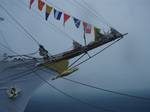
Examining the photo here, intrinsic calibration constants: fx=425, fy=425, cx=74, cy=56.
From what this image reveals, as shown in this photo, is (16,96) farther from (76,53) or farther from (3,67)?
(76,53)

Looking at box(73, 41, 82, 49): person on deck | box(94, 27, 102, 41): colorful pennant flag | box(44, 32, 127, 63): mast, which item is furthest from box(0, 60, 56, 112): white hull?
box(94, 27, 102, 41): colorful pennant flag

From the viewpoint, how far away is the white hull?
29.9 meters

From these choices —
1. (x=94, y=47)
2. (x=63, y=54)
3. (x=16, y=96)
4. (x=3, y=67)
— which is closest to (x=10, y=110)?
(x=16, y=96)

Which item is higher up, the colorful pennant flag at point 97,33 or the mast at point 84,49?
the colorful pennant flag at point 97,33

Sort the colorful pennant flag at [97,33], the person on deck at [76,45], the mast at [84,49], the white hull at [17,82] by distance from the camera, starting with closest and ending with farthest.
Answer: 1. the colorful pennant flag at [97,33]
2. the mast at [84,49]
3. the person on deck at [76,45]
4. the white hull at [17,82]

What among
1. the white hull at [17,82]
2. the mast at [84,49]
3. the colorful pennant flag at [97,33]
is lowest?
the white hull at [17,82]

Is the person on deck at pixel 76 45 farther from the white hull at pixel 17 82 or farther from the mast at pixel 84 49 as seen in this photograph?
the white hull at pixel 17 82

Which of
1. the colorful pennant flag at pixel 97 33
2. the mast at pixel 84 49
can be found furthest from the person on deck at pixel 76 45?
the colorful pennant flag at pixel 97 33

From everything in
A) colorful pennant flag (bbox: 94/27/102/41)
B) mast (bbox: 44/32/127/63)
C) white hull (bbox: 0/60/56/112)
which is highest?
colorful pennant flag (bbox: 94/27/102/41)

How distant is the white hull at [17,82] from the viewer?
29.9m

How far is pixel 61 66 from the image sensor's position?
31000 mm

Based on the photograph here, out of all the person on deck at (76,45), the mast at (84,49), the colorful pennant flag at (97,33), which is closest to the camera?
the colorful pennant flag at (97,33)

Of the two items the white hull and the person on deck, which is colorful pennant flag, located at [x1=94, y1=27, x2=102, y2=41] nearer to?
the person on deck

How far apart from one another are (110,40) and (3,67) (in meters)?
8.77
